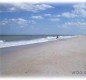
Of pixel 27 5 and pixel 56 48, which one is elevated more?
pixel 27 5

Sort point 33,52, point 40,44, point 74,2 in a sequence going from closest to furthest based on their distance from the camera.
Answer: point 74,2 < point 33,52 < point 40,44

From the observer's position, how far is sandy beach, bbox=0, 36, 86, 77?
64.2 inches

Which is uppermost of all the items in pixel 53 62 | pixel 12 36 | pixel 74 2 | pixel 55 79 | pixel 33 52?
pixel 74 2

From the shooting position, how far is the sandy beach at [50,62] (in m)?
1.63

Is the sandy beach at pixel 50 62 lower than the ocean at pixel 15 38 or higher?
lower

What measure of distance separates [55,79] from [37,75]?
0.14m

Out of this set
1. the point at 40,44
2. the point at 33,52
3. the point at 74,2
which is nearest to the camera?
the point at 74,2

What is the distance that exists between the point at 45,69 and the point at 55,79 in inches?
4.2

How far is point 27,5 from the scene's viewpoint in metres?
1.64

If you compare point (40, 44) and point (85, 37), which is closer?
point (85, 37)

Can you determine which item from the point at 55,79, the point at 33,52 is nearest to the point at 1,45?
the point at 33,52

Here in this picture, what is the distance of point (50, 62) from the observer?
164cm

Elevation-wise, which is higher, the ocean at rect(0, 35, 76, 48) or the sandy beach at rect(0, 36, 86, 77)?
the ocean at rect(0, 35, 76, 48)

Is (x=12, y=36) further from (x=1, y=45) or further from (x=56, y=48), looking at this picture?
(x=56, y=48)
